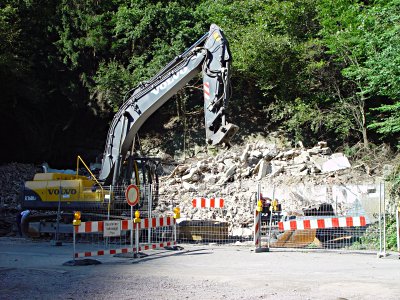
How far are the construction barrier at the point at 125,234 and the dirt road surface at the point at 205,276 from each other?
318mm

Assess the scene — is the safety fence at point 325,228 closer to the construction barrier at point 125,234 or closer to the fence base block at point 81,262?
the construction barrier at point 125,234

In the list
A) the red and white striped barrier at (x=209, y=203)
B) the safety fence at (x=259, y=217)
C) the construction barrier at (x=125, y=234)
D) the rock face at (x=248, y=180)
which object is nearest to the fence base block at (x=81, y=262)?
the construction barrier at (x=125, y=234)

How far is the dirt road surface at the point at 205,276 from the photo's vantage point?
7.05 metres

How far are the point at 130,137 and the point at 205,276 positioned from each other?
719 centimetres

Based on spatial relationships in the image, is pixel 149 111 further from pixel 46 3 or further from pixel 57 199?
pixel 46 3

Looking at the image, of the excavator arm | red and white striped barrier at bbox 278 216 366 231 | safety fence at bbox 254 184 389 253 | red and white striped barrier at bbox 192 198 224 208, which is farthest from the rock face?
red and white striped barrier at bbox 278 216 366 231

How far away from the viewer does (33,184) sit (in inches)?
617

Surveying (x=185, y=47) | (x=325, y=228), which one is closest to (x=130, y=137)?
(x=325, y=228)

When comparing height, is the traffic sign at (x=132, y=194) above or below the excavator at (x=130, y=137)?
below

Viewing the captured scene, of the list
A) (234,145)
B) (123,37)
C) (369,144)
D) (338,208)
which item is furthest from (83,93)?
(338,208)

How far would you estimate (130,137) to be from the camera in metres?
14.9

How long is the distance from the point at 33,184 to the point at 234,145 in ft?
45.0

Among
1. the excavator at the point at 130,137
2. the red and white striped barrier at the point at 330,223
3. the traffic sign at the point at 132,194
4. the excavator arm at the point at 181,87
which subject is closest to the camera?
the traffic sign at the point at 132,194

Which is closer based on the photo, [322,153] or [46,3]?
[322,153]
